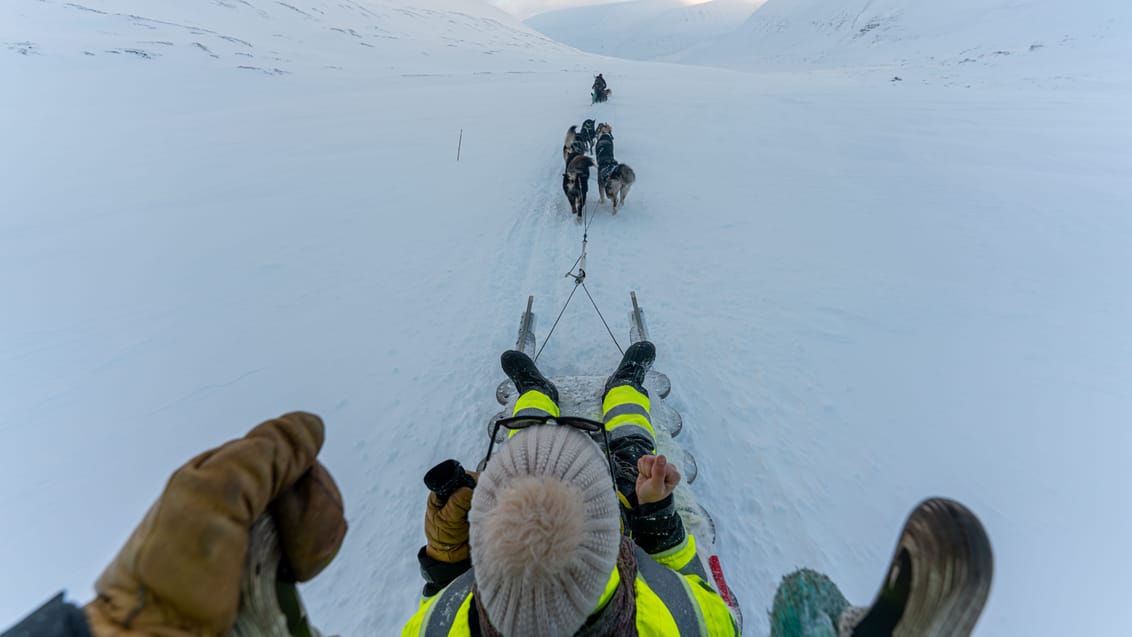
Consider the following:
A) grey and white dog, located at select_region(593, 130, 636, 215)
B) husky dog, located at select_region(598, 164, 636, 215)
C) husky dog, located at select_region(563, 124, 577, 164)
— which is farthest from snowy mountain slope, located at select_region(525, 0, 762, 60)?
husky dog, located at select_region(598, 164, 636, 215)

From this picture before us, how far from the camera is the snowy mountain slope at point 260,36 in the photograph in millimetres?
18469

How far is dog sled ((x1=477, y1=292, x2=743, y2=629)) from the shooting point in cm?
229

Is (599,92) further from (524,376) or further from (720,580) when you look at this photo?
Result: (720,580)

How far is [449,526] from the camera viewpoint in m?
1.78

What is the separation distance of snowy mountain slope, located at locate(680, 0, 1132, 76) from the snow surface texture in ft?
64.2

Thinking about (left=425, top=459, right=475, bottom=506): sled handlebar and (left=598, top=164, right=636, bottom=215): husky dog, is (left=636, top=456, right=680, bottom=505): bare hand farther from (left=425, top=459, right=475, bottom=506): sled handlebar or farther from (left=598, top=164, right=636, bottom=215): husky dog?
(left=598, top=164, right=636, bottom=215): husky dog

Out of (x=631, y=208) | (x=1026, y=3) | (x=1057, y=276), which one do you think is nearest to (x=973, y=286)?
(x=1057, y=276)

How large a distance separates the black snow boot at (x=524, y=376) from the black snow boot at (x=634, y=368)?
1.28 ft

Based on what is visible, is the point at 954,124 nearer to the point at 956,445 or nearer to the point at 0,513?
the point at 956,445

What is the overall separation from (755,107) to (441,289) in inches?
440

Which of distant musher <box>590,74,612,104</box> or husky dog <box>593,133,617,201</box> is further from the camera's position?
distant musher <box>590,74,612,104</box>

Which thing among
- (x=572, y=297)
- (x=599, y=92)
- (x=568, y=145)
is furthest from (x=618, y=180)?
(x=599, y=92)

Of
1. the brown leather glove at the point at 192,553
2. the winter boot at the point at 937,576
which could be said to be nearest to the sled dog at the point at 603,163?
the winter boot at the point at 937,576

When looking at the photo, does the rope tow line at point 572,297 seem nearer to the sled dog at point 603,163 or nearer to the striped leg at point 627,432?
the striped leg at point 627,432
